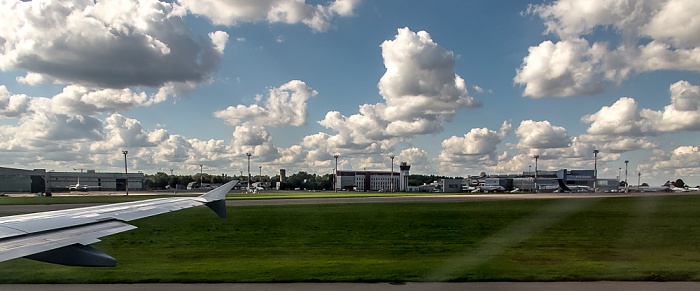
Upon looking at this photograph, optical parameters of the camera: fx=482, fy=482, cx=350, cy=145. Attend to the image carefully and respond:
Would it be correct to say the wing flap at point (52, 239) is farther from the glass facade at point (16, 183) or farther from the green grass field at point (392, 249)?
the glass facade at point (16, 183)

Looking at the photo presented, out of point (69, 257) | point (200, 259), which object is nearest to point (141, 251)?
point (200, 259)

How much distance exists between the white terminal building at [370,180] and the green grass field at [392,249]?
121m

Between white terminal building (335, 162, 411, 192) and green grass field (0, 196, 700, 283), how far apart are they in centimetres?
12146

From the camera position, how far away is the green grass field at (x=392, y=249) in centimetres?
1059

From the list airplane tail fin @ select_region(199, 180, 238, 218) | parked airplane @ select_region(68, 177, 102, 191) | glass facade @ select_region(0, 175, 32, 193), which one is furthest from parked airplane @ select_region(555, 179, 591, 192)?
glass facade @ select_region(0, 175, 32, 193)

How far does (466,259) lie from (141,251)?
391 inches

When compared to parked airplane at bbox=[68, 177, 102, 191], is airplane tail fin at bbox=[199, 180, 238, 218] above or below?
above

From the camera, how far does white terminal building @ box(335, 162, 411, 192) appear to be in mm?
148500

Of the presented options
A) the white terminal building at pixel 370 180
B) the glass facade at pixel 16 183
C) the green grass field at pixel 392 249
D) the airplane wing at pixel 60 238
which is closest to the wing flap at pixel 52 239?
the airplane wing at pixel 60 238

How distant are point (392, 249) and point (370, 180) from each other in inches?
5483

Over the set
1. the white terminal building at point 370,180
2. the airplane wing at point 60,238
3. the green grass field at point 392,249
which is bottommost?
the white terminal building at point 370,180

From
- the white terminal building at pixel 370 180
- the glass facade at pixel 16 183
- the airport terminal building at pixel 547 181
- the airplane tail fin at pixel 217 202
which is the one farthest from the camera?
the white terminal building at pixel 370 180

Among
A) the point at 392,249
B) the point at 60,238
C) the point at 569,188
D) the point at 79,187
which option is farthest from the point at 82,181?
the point at 60,238

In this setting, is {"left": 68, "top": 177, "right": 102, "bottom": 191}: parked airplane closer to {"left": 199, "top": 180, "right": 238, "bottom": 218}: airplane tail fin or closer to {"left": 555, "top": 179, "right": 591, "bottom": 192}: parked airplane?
{"left": 555, "top": 179, "right": 591, "bottom": 192}: parked airplane
